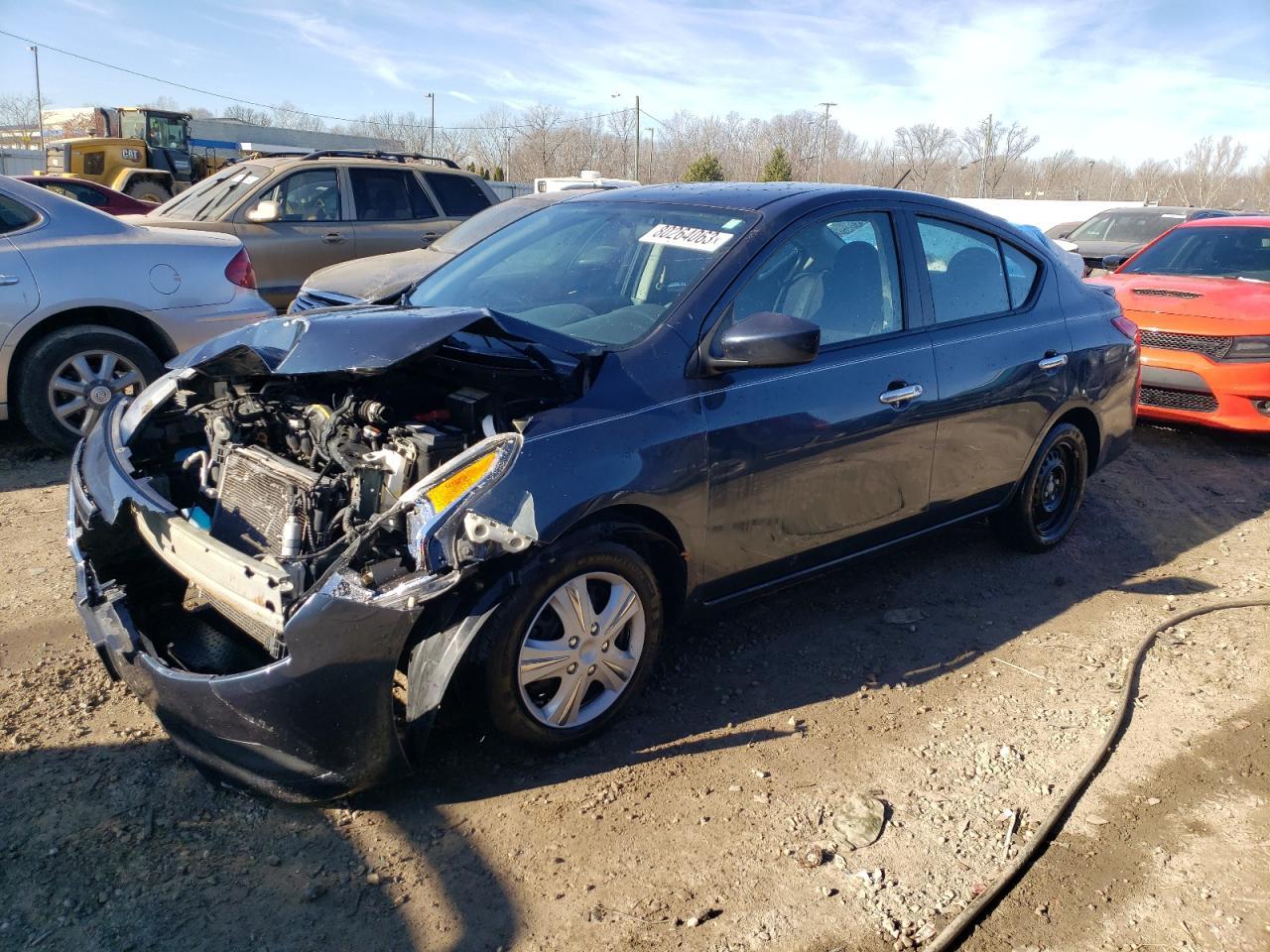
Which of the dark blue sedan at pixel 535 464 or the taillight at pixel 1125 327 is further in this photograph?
the taillight at pixel 1125 327

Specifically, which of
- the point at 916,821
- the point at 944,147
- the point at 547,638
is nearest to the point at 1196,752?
the point at 916,821

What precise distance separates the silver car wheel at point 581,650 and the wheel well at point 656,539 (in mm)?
152

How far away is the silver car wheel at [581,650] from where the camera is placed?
2896mm

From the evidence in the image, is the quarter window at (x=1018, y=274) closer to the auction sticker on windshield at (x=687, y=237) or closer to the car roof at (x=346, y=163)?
the auction sticker on windshield at (x=687, y=237)

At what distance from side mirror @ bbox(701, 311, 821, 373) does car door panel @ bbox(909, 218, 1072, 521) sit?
1083mm

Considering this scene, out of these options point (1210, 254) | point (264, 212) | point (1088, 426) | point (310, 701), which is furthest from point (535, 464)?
point (1210, 254)

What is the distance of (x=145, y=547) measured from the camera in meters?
3.26

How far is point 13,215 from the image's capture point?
18.2ft

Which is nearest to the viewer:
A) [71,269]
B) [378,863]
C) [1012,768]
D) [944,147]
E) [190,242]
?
[378,863]

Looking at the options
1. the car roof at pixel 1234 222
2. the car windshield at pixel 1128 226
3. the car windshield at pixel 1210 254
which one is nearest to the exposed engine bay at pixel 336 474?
the car windshield at pixel 1210 254

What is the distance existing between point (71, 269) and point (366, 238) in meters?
4.25

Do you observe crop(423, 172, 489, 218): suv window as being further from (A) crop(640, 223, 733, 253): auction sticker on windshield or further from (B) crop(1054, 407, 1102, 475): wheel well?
(B) crop(1054, 407, 1102, 475): wheel well

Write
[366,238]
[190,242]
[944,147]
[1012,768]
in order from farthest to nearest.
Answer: [944,147], [366,238], [190,242], [1012,768]

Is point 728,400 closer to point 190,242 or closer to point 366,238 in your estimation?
point 190,242
